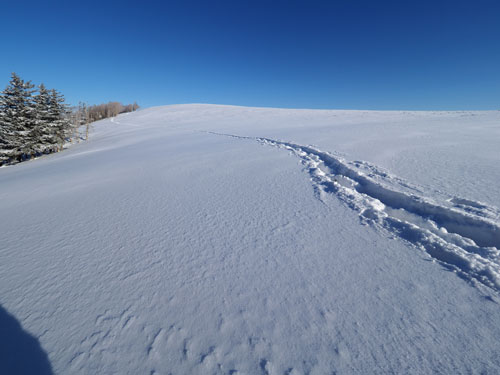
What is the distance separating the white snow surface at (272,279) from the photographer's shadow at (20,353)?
5cm

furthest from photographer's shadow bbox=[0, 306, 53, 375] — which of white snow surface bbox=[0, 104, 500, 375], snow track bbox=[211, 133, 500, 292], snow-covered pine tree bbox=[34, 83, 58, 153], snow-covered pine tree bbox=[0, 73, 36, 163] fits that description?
snow-covered pine tree bbox=[34, 83, 58, 153]

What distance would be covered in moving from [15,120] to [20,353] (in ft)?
85.3

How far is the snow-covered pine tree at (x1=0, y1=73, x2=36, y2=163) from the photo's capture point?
1739 centimetres

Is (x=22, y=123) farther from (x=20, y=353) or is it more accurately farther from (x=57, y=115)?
(x=20, y=353)

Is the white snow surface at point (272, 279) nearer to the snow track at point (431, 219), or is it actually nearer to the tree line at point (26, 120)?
the snow track at point (431, 219)

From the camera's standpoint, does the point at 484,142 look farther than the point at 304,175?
Yes

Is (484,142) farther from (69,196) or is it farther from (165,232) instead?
(69,196)

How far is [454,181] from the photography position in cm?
383

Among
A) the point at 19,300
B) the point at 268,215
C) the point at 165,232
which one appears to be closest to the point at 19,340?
the point at 19,300

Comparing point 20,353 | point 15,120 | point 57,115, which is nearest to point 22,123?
point 15,120

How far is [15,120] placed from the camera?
58.2 feet

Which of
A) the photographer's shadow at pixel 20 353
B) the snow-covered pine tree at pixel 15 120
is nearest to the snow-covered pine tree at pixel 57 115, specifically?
the snow-covered pine tree at pixel 15 120

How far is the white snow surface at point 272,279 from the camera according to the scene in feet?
4.85

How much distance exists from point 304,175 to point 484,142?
686 centimetres
